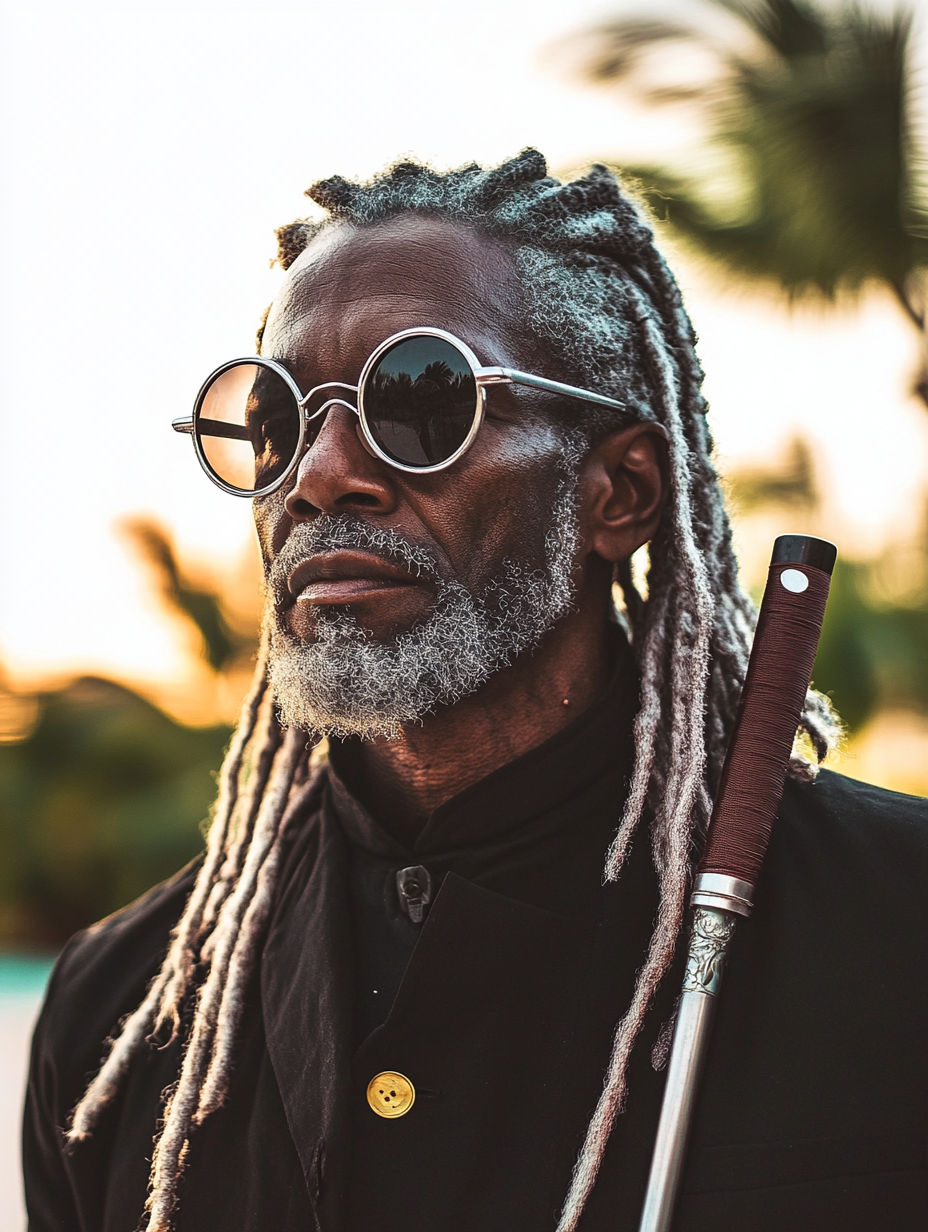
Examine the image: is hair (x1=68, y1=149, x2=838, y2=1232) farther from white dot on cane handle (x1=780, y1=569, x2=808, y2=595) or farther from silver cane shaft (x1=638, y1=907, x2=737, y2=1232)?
white dot on cane handle (x1=780, y1=569, x2=808, y2=595)

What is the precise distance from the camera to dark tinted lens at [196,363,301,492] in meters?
2.52

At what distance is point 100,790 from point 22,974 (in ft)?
8.94

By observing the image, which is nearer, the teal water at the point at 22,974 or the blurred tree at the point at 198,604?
the teal water at the point at 22,974

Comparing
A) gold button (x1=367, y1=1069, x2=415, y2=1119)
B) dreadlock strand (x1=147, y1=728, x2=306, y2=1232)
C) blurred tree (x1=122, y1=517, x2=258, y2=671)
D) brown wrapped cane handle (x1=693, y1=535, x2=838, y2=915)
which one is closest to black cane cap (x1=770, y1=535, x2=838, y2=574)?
brown wrapped cane handle (x1=693, y1=535, x2=838, y2=915)

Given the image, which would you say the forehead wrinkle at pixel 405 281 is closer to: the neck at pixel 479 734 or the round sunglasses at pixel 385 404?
the round sunglasses at pixel 385 404

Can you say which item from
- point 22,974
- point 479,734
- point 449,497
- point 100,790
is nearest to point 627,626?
point 479,734

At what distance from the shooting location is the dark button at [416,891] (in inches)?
93.8

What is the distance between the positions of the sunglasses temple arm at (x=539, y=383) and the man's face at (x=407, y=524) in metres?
0.05

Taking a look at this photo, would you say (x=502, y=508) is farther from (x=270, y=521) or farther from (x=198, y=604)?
(x=198, y=604)

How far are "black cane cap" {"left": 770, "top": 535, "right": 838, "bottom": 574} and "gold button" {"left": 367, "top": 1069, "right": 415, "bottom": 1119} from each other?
1157 mm

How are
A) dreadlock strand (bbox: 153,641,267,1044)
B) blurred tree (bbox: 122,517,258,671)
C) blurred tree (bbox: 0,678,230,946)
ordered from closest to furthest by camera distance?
dreadlock strand (bbox: 153,641,267,1044), blurred tree (bbox: 0,678,230,946), blurred tree (bbox: 122,517,258,671)

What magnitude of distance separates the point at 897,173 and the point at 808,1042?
37.0 ft

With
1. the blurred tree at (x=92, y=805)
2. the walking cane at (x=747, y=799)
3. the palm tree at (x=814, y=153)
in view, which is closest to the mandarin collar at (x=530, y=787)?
the walking cane at (x=747, y=799)

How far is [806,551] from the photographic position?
87.8 inches
